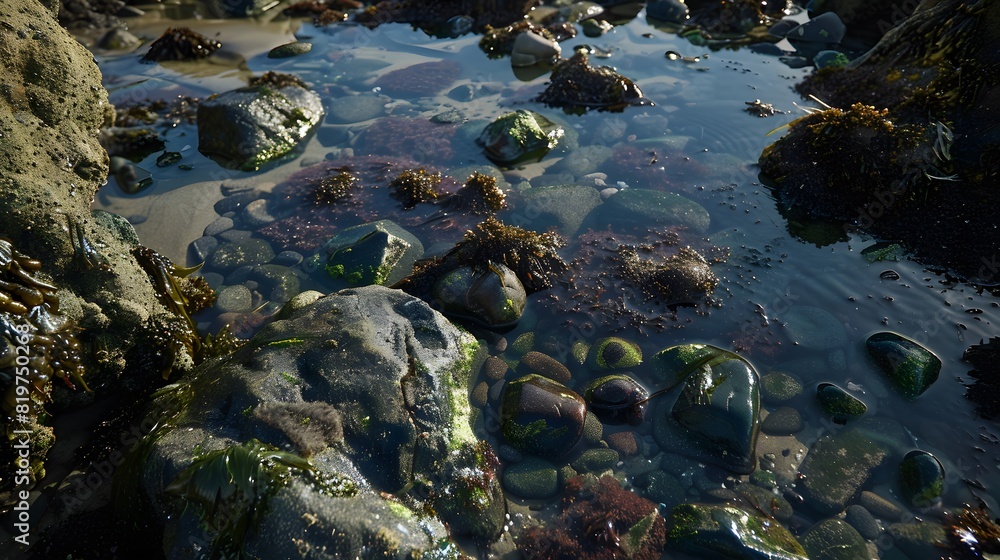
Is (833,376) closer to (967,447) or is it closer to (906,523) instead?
(967,447)

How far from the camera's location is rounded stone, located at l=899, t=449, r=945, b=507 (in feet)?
13.5

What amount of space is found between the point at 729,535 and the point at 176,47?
11420mm

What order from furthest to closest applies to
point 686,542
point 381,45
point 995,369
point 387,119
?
point 381,45
point 387,119
point 995,369
point 686,542

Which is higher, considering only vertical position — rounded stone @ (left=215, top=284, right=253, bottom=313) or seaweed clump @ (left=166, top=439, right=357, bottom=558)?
seaweed clump @ (left=166, top=439, right=357, bottom=558)

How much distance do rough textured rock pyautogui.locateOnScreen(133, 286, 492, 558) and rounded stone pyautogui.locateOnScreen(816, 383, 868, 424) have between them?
9.22 feet

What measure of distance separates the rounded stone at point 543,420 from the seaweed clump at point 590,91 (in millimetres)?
5594

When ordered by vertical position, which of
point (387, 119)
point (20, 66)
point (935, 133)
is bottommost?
point (387, 119)

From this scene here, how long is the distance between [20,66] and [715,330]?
6166 millimetres

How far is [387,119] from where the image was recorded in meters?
8.74

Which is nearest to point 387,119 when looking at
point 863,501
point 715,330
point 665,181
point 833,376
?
point 665,181

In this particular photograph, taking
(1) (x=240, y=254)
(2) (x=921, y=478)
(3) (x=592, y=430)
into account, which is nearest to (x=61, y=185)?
(1) (x=240, y=254)

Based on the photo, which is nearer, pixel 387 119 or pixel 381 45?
pixel 387 119

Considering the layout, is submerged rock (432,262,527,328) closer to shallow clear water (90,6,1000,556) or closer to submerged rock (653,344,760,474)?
shallow clear water (90,6,1000,556)

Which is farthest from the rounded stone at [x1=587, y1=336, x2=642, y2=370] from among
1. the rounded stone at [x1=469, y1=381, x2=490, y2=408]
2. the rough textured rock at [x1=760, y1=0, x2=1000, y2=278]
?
the rough textured rock at [x1=760, y1=0, x2=1000, y2=278]
